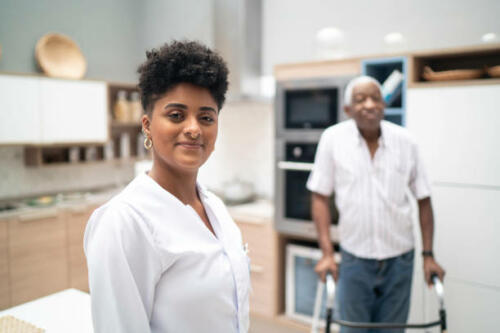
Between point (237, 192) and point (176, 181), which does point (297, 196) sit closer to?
point (237, 192)

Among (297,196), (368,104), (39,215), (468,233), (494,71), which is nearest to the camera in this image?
(368,104)

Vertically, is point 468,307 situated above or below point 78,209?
below

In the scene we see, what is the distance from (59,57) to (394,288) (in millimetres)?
3223

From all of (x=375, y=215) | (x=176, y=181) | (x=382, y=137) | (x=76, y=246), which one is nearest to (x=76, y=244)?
(x=76, y=246)

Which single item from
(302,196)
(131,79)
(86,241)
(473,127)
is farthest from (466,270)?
(131,79)

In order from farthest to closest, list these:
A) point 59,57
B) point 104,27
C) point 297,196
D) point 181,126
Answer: point 104,27 → point 59,57 → point 297,196 → point 181,126

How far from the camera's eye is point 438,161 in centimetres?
245

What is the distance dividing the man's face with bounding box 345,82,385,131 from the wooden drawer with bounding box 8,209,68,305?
98.0 inches

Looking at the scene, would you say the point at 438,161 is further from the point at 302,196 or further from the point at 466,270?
the point at 302,196

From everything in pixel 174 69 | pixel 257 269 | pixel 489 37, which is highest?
pixel 489 37

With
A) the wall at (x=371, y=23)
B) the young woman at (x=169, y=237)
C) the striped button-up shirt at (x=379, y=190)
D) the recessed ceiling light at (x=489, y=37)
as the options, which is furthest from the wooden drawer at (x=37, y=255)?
the recessed ceiling light at (x=489, y=37)

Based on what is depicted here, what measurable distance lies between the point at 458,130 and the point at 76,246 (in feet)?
9.77

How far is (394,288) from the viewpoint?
2.03 m

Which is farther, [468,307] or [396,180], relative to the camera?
[468,307]
